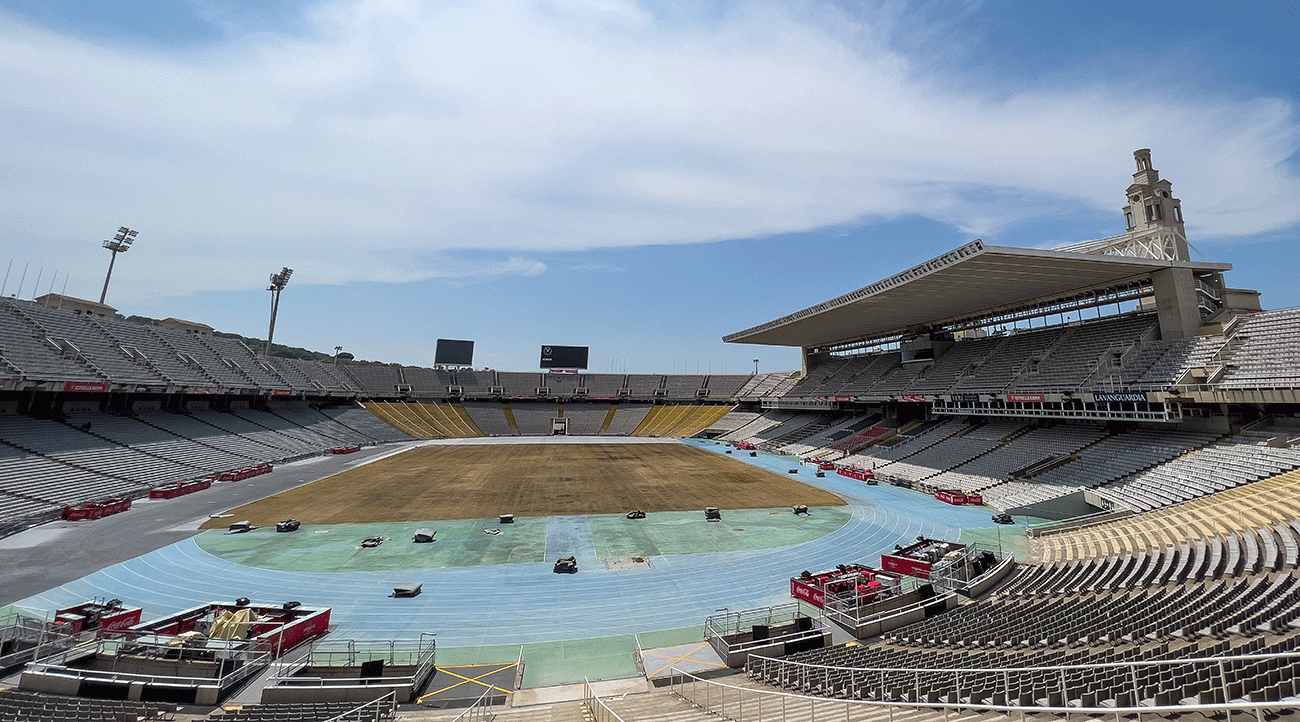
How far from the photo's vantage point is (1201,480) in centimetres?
2364

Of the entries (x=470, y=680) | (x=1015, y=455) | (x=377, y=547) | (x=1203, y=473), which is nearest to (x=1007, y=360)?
(x=1015, y=455)

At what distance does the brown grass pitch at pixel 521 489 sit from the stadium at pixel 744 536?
0.45 meters

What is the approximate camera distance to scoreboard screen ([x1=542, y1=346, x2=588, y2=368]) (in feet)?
300

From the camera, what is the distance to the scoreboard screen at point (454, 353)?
3359 inches

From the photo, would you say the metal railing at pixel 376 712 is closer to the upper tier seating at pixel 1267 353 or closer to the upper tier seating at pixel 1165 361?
the upper tier seating at pixel 1267 353

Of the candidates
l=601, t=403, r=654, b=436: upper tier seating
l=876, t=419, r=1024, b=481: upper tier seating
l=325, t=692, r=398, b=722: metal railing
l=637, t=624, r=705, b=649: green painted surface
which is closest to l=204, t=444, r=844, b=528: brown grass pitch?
l=876, t=419, r=1024, b=481: upper tier seating

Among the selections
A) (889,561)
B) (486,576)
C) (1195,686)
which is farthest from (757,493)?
(1195,686)

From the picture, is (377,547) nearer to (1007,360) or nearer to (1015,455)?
(1015,455)

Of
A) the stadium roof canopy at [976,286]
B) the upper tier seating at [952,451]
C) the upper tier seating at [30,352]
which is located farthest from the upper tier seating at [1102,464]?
the upper tier seating at [30,352]

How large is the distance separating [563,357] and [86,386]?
6139 centimetres

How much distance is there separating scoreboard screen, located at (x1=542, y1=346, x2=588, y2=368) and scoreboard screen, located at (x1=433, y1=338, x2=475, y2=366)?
502 inches

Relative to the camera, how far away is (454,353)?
85.9 m

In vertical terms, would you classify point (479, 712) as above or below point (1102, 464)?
below

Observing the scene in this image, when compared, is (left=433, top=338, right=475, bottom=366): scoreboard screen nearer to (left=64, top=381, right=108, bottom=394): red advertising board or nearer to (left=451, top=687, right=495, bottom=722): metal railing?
(left=64, top=381, right=108, bottom=394): red advertising board
